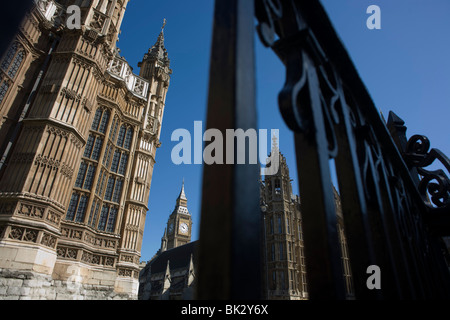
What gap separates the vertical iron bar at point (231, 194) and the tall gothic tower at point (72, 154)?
919 cm

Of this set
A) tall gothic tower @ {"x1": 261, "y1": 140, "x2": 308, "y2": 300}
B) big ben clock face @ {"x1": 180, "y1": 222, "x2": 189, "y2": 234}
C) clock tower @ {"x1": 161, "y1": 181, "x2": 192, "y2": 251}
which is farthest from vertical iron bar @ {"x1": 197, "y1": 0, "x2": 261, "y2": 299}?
big ben clock face @ {"x1": 180, "y1": 222, "x2": 189, "y2": 234}

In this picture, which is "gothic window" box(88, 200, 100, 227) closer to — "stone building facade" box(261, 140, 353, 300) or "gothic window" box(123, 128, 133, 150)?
"gothic window" box(123, 128, 133, 150)

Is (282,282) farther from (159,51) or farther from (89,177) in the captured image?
(159,51)

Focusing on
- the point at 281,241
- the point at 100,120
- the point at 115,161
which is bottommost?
the point at 115,161

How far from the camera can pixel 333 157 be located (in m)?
0.91

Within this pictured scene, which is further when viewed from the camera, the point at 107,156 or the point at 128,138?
the point at 128,138

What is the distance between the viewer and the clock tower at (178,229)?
61406 mm

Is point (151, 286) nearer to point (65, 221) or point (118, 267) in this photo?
point (118, 267)

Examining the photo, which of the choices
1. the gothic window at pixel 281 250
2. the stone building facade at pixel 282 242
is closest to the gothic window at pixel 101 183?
Answer: the stone building facade at pixel 282 242

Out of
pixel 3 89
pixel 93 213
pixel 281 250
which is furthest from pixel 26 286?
pixel 281 250

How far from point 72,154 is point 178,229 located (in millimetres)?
55387

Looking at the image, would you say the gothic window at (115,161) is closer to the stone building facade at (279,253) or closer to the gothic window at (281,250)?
the stone building facade at (279,253)

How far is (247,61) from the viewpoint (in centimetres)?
65
